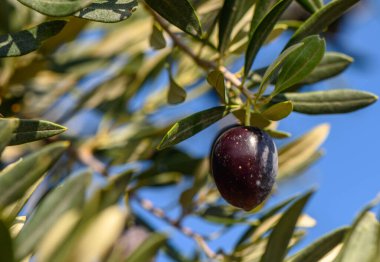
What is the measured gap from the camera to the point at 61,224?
29.1 inches

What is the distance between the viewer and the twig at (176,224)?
1.55m

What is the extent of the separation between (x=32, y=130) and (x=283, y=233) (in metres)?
0.41

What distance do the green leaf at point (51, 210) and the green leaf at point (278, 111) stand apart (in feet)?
1.35

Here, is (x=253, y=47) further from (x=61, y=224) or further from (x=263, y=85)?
(x=61, y=224)

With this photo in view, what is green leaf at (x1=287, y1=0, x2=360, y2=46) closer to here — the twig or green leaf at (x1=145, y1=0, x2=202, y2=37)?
green leaf at (x1=145, y1=0, x2=202, y2=37)

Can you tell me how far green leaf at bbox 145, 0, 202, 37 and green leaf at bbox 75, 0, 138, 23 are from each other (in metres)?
0.07

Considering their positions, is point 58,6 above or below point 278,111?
above

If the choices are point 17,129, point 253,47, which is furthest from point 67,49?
point 17,129

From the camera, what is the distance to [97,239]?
701 mm

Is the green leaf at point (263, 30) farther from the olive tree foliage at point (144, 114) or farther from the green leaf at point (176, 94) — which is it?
the green leaf at point (176, 94)

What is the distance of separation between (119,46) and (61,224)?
150cm

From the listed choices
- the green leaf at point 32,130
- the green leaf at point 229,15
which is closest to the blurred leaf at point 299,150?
the green leaf at point 229,15

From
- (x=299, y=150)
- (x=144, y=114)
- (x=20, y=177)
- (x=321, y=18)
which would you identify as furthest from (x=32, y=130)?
(x=144, y=114)

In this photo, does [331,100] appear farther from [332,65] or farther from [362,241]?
[362,241]
